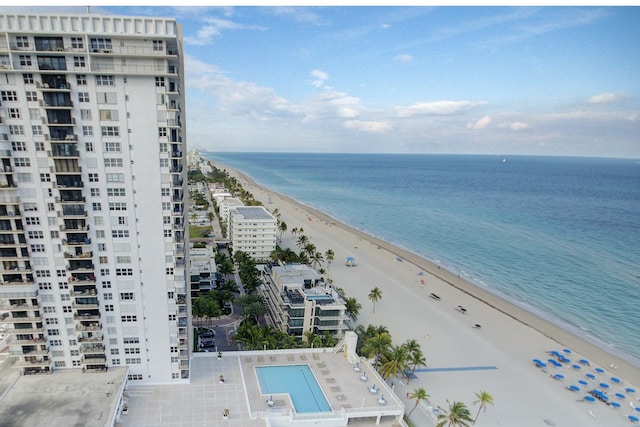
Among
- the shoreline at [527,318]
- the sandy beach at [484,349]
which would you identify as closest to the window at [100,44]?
the sandy beach at [484,349]

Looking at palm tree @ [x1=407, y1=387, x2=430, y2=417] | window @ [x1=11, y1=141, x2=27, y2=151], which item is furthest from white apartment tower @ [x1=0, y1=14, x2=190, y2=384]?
palm tree @ [x1=407, y1=387, x2=430, y2=417]

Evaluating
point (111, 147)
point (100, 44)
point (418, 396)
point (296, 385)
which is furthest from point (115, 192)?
point (418, 396)

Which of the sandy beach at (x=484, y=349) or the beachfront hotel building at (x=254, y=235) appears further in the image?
the beachfront hotel building at (x=254, y=235)

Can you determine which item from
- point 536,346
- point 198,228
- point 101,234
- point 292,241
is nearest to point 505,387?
point 536,346

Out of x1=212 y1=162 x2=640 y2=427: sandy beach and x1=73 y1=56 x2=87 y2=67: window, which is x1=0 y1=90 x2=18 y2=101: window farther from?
x1=212 y1=162 x2=640 y2=427: sandy beach

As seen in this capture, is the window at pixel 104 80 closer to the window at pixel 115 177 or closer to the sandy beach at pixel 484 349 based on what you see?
the window at pixel 115 177

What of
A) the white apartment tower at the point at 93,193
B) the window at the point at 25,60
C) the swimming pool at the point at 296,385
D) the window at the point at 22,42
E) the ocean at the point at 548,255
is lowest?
the ocean at the point at 548,255
